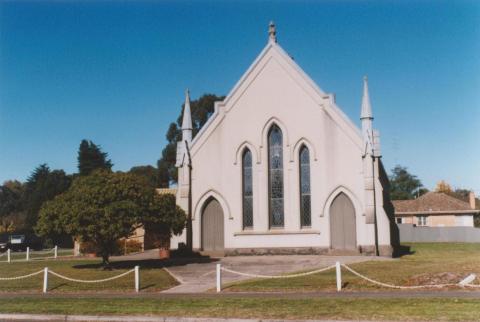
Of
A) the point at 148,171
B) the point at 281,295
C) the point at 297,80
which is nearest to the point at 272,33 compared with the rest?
the point at 297,80

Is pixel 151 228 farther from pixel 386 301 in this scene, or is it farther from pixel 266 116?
pixel 386 301

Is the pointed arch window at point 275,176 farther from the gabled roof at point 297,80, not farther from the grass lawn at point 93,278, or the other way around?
the grass lawn at point 93,278

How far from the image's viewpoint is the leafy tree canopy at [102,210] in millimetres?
22781

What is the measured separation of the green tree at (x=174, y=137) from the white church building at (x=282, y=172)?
39.3 m

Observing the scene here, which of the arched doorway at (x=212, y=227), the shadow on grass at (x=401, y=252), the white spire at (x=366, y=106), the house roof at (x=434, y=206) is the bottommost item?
the shadow on grass at (x=401, y=252)

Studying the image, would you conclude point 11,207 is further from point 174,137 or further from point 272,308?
point 272,308

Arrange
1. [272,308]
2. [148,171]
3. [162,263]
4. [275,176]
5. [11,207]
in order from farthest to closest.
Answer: [11,207], [148,171], [275,176], [162,263], [272,308]

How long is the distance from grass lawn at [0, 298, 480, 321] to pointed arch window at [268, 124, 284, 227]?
1482 cm

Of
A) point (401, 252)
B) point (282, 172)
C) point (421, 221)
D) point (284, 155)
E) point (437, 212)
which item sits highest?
point (284, 155)

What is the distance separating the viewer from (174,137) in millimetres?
74812

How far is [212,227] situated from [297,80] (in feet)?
32.8

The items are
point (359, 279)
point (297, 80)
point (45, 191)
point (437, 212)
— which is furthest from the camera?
point (45, 191)

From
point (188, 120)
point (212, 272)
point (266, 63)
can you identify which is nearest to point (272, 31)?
point (266, 63)

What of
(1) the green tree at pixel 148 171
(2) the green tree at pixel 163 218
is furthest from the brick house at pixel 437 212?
(2) the green tree at pixel 163 218
